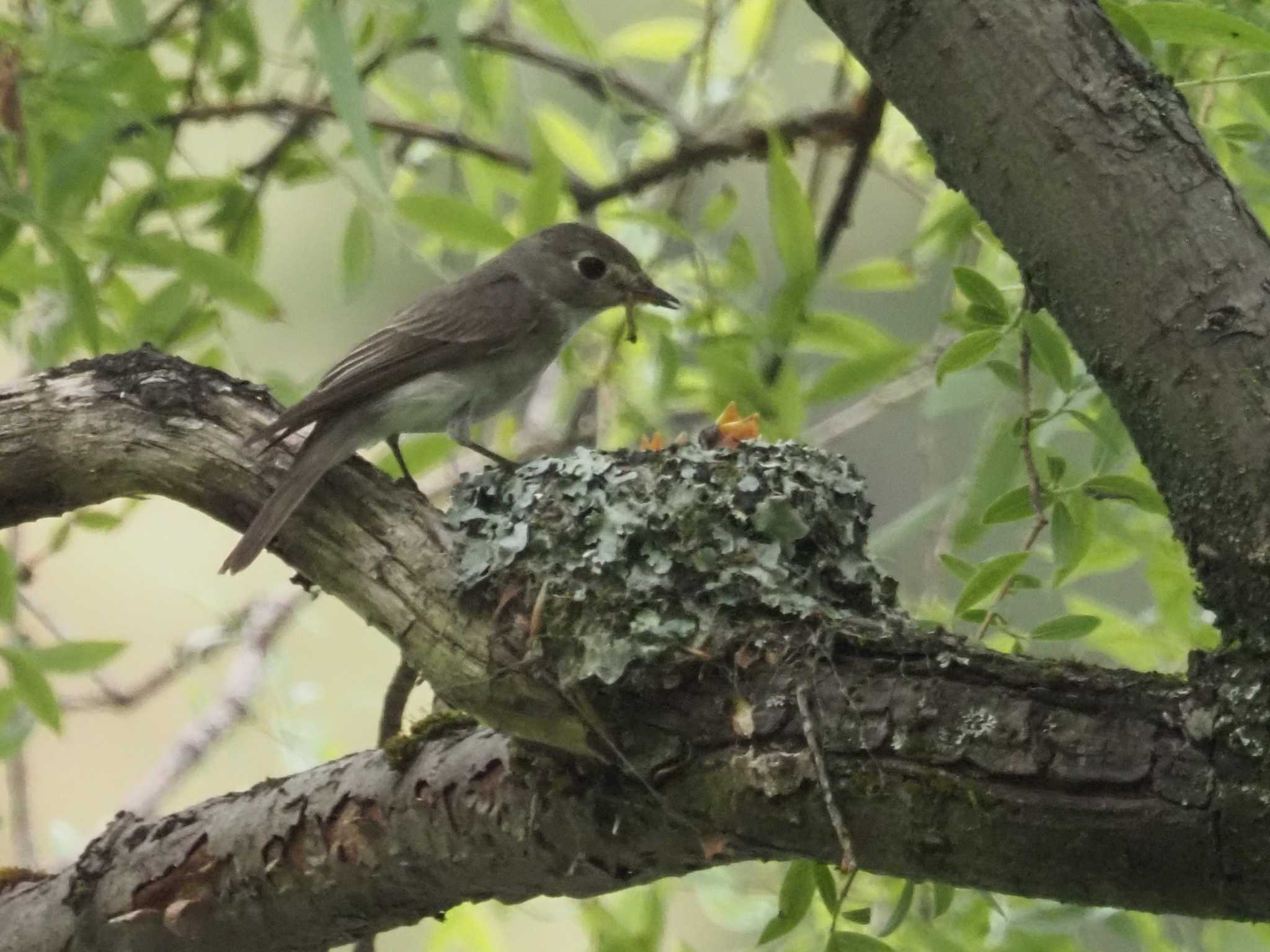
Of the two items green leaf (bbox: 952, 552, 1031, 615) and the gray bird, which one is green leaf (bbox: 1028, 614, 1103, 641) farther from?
the gray bird

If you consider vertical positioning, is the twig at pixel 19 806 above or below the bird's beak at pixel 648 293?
below

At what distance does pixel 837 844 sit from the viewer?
5.25 feet

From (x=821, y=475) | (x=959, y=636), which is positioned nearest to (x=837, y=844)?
(x=959, y=636)

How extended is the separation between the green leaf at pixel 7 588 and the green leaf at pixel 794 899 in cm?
135

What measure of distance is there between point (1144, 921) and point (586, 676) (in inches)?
56.8

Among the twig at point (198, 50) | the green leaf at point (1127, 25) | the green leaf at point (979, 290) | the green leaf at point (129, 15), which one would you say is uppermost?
the twig at point (198, 50)

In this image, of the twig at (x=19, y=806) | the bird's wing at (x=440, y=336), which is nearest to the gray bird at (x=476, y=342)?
the bird's wing at (x=440, y=336)

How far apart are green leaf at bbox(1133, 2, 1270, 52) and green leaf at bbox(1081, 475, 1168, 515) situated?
573 mm

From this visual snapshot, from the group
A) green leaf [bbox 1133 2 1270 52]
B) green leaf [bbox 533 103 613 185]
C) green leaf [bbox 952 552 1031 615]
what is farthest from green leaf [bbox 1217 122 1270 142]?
green leaf [bbox 533 103 613 185]

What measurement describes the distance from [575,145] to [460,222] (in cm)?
116

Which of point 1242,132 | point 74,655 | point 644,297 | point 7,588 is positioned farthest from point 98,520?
point 1242,132

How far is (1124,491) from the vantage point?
1.95 metres

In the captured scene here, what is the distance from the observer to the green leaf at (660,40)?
12.4 ft

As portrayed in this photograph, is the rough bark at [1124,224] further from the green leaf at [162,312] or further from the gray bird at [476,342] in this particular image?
the green leaf at [162,312]
